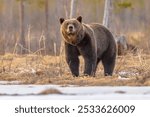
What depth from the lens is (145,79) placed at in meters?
11.0

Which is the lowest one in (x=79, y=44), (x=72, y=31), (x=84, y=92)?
(x=84, y=92)

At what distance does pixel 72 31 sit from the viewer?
13875mm

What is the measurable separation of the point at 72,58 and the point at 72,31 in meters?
0.62

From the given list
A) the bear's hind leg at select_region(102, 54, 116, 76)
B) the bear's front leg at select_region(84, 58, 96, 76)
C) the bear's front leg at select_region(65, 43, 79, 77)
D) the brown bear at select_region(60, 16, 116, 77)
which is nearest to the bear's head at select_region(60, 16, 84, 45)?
the brown bear at select_region(60, 16, 116, 77)

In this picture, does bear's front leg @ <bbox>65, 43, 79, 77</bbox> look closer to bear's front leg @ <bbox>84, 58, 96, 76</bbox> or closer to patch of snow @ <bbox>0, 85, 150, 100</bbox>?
bear's front leg @ <bbox>84, 58, 96, 76</bbox>

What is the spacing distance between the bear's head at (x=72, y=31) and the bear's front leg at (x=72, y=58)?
0.16m

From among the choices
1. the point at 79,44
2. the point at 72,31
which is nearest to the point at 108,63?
Answer: the point at 79,44

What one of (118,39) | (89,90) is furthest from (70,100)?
(118,39)

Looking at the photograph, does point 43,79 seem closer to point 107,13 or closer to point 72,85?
point 72,85

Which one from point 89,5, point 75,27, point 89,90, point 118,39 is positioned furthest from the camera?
point 89,5

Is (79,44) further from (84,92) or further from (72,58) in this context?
(84,92)

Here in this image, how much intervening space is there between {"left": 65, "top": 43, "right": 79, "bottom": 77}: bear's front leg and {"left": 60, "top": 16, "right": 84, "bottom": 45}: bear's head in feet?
0.51

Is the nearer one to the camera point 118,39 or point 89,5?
point 118,39

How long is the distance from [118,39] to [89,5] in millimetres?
37753
